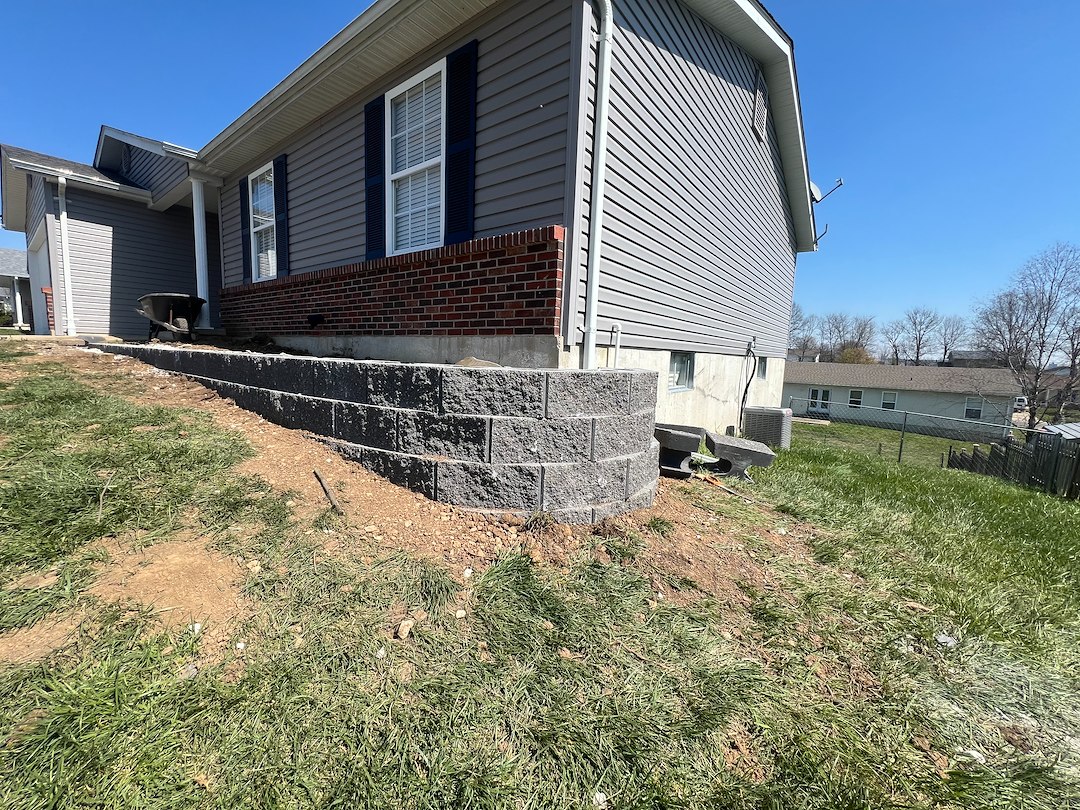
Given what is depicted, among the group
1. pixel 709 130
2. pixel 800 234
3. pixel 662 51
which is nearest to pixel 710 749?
pixel 662 51

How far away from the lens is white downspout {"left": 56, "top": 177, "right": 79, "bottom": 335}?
28.8 feet

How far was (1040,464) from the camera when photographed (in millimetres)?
8180

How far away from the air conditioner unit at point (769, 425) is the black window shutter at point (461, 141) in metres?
6.81

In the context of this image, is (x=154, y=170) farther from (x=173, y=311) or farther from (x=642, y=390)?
(x=642, y=390)

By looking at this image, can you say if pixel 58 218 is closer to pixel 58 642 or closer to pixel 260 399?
pixel 260 399

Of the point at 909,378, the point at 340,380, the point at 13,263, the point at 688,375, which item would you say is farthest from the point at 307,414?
the point at 909,378

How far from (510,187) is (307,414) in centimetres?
253

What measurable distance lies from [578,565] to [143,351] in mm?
6187

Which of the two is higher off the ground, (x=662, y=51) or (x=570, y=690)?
(x=662, y=51)

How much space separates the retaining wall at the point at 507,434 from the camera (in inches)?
104

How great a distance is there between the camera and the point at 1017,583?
2.87 meters

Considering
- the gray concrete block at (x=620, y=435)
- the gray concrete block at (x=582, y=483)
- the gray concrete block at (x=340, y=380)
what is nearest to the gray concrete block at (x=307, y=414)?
the gray concrete block at (x=340, y=380)

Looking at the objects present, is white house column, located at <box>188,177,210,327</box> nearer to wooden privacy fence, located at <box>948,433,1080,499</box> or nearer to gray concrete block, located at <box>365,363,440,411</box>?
gray concrete block, located at <box>365,363,440,411</box>

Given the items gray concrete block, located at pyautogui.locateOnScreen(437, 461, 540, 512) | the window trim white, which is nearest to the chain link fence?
the window trim white
